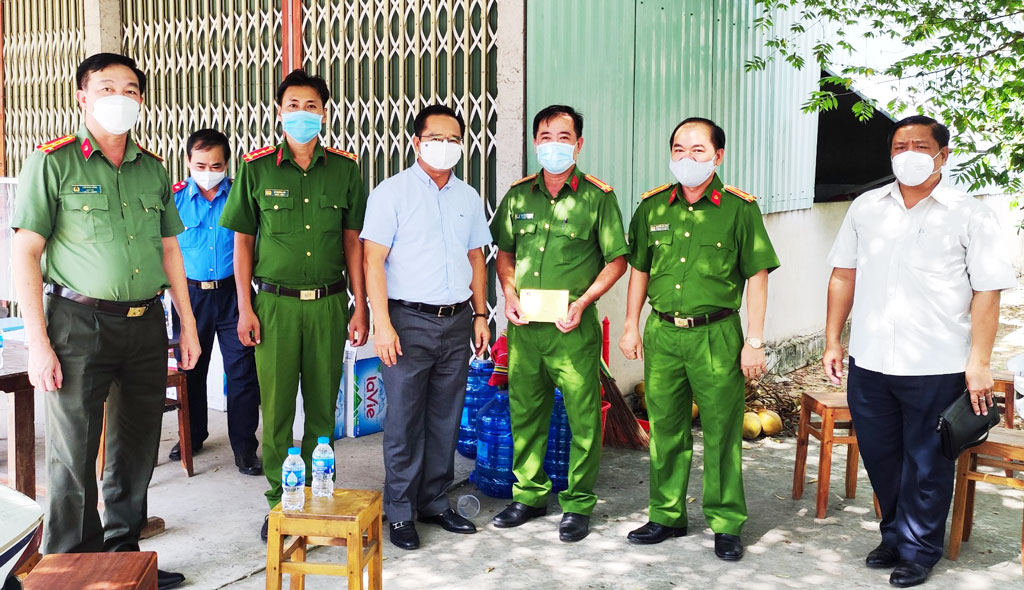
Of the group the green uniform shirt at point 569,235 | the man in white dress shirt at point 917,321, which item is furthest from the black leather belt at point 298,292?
the man in white dress shirt at point 917,321

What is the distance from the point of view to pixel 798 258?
27.2ft

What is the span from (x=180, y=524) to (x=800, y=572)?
8.20 feet

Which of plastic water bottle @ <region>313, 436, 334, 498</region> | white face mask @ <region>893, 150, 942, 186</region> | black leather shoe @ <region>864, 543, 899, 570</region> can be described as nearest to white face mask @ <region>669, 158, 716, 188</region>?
white face mask @ <region>893, 150, 942, 186</region>

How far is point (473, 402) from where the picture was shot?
16.8 feet

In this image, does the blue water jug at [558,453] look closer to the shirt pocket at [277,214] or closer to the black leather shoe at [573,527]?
the black leather shoe at [573,527]

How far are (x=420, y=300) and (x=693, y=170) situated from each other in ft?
3.86

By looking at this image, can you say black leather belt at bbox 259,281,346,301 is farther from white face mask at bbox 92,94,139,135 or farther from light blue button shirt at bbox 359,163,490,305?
white face mask at bbox 92,94,139,135

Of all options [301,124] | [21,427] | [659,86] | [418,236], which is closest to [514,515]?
[418,236]

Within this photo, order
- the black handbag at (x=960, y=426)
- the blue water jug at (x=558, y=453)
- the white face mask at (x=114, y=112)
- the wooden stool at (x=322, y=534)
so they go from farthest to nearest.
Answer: the blue water jug at (x=558, y=453) < the black handbag at (x=960, y=426) < the white face mask at (x=114, y=112) < the wooden stool at (x=322, y=534)

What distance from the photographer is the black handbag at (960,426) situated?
3340 mm

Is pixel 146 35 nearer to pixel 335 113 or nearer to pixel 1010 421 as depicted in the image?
pixel 335 113

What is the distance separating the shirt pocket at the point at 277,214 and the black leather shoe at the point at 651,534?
1.85 metres

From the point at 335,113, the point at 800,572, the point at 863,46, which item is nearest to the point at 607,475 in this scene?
the point at 800,572

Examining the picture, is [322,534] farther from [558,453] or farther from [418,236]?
[558,453]
